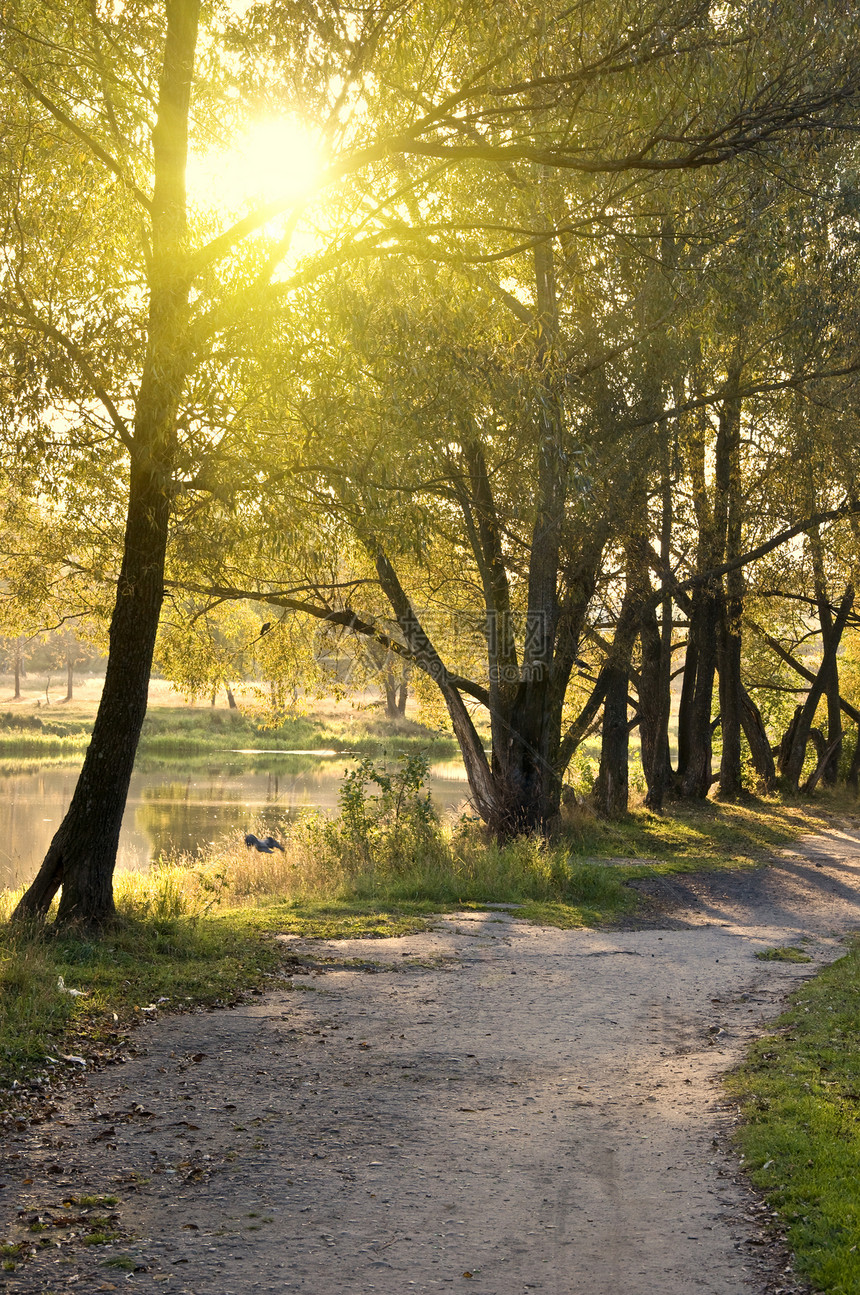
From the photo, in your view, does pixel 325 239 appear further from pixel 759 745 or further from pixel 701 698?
pixel 759 745

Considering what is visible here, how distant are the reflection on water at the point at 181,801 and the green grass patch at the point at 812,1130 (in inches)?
481

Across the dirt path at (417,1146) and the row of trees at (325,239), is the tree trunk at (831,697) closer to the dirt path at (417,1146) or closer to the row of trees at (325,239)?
the row of trees at (325,239)

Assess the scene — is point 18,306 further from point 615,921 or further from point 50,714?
point 50,714

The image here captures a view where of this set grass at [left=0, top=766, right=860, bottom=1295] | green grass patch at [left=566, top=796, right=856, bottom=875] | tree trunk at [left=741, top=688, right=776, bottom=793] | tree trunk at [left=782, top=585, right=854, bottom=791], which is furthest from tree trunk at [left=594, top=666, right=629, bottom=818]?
tree trunk at [left=782, top=585, right=854, bottom=791]

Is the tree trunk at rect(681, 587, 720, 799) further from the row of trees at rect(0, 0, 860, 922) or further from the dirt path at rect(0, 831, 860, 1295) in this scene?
the dirt path at rect(0, 831, 860, 1295)

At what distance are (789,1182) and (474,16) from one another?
7744 mm

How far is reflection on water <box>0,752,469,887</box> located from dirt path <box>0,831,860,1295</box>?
10.3 metres

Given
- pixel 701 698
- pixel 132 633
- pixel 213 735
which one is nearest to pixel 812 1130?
pixel 132 633

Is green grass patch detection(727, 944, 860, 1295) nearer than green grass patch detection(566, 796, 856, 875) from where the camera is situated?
Yes

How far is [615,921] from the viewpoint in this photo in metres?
13.0

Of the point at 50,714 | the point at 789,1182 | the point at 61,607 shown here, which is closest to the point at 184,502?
the point at 61,607

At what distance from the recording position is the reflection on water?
23297 mm

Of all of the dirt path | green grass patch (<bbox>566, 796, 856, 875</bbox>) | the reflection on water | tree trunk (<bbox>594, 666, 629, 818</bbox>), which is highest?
tree trunk (<bbox>594, 666, 629, 818</bbox>)

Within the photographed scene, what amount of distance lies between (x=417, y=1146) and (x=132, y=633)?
5.19 m
